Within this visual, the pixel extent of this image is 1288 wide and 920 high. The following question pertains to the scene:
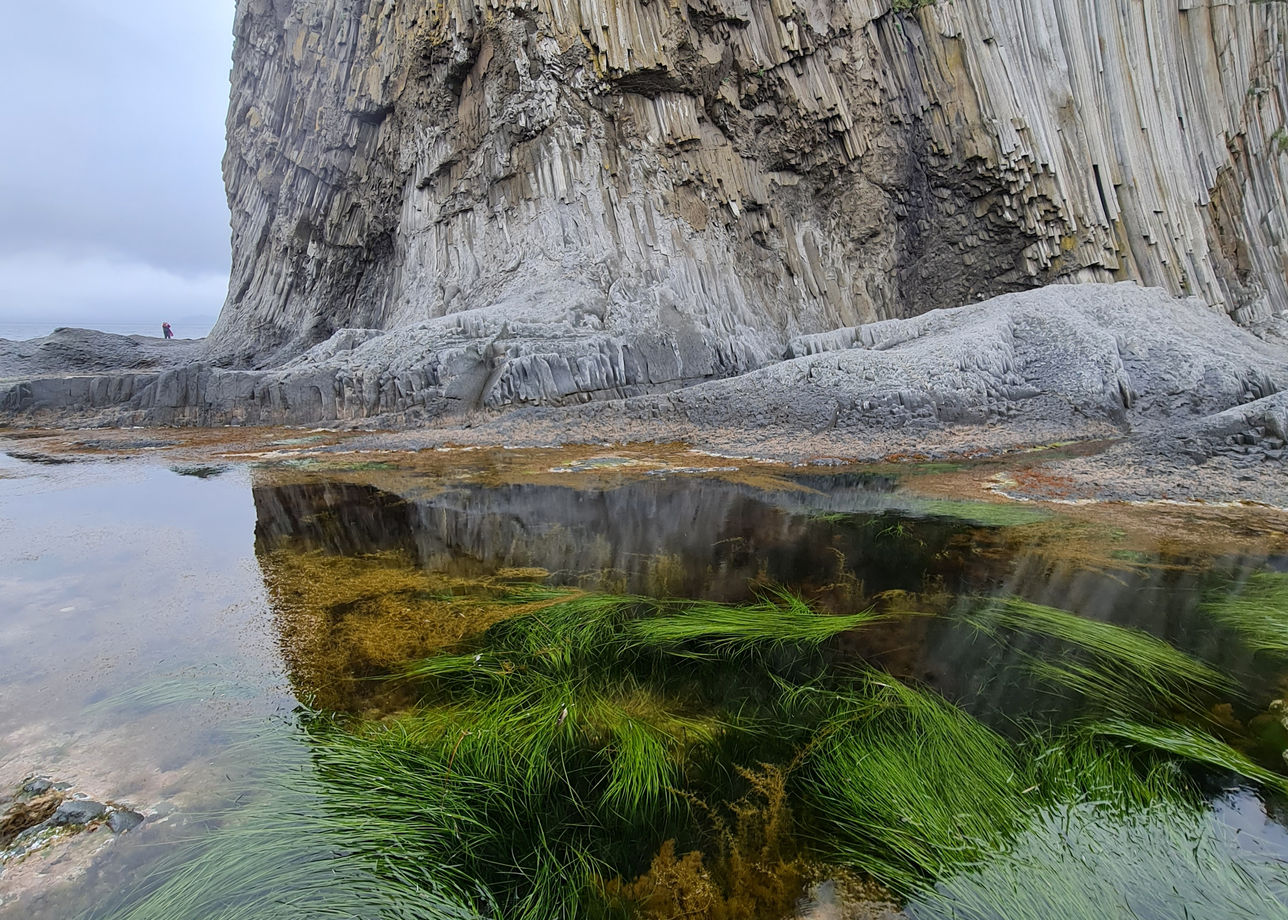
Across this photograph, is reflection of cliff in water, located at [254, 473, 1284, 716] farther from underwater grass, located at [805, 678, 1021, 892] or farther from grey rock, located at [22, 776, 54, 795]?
grey rock, located at [22, 776, 54, 795]

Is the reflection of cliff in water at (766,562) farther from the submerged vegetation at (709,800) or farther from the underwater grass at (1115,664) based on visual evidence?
the submerged vegetation at (709,800)

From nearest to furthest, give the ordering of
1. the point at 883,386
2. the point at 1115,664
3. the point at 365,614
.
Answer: the point at 1115,664
the point at 365,614
the point at 883,386

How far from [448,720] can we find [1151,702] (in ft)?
9.64

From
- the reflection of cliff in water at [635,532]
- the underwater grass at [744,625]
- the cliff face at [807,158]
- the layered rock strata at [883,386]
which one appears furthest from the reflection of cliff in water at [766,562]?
the cliff face at [807,158]

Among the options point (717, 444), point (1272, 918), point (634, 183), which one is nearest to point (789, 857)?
point (1272, 918)

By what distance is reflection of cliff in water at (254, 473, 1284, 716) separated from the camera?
321 centimetres

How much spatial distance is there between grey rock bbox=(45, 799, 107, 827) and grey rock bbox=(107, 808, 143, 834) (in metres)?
0.05

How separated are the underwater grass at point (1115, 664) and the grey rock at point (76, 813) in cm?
368

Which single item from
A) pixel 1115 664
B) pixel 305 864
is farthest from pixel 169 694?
pixel 1115 664

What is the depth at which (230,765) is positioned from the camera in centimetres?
235

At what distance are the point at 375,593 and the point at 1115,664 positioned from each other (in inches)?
156

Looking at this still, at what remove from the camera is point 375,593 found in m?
4.00

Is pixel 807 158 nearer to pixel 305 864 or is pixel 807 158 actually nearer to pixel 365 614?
pixel 365 614

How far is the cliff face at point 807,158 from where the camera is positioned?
13.5 metres
